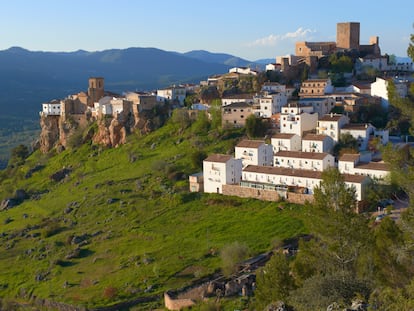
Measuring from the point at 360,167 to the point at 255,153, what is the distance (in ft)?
32.2

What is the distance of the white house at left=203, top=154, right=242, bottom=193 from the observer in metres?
47.5

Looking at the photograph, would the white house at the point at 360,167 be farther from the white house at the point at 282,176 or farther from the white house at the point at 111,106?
the white house at the point at 111,106

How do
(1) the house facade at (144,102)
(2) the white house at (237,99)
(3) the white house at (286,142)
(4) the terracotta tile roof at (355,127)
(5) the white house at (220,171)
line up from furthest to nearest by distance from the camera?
(1) the house facade at (144,102) < (2) the white house at (237,99) < (3) the white house at (286,142) < (4) the terracotta tile roof at (355,127) < (5) the white house at (220,171)

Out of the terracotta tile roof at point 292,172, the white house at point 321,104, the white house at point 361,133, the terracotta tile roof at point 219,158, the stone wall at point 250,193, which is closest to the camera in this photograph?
the terracotta tile roof at point 292,172

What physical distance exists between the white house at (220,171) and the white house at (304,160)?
11.5 ft

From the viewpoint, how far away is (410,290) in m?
15.8

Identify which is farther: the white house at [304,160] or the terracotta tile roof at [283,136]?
the terracotta tile roof at [283,136]

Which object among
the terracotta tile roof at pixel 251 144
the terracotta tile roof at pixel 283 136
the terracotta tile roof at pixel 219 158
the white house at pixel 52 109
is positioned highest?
the white house at pixel 52 109

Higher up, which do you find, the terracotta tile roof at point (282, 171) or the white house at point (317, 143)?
→ the white house at point (317, 143)

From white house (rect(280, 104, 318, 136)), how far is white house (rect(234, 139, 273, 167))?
3.39 m

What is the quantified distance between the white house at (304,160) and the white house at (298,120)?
13.9 feet

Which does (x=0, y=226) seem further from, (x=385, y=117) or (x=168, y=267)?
(x=385, y=117)

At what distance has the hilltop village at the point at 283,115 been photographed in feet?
147

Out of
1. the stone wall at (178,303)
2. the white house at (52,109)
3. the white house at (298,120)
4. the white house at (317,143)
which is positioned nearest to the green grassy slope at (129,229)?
the stone wall at (178,303)
